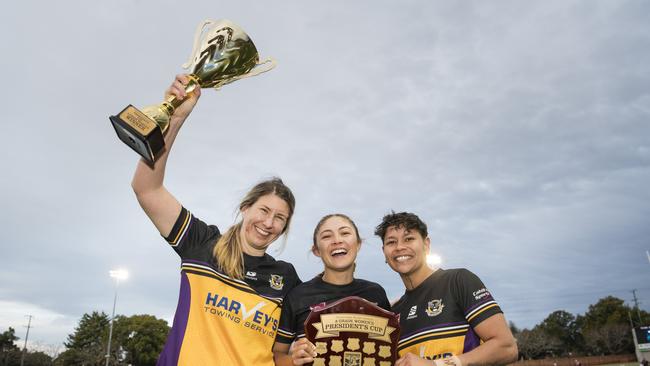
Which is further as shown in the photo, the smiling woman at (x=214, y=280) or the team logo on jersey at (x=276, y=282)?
the team logo on jersey at (x=276, y=282)

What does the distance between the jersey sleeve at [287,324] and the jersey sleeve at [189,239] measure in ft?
2.90

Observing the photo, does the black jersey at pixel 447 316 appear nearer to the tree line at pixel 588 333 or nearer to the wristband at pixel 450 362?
the wristband at pixel 450 362

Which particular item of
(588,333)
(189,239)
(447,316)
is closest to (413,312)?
(447,316)

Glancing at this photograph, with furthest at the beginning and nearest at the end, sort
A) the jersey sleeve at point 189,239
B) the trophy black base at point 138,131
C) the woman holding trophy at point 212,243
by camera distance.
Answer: the jersey sleeve at point 189,239 → the woman holding trophy at point 212,243 → the trophy black base at point 138,131

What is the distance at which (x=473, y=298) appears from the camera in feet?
11.4

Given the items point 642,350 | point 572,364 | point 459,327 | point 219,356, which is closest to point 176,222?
point 219,356

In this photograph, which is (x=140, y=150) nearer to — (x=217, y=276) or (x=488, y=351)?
(x=217, y=276)

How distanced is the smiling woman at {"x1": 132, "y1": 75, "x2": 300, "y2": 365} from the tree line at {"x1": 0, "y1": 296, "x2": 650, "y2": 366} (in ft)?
199

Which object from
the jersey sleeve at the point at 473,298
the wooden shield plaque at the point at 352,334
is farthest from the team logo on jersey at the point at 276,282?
the jersey sleeve at the point at 473,298

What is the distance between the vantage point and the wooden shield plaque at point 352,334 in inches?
123

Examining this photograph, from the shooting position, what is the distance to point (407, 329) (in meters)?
3.77

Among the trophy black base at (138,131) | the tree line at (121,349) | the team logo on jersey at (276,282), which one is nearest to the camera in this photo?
the trophy black base at (138,131)

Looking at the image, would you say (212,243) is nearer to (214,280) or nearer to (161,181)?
(214,280)

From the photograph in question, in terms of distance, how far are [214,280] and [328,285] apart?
44.9 inches
